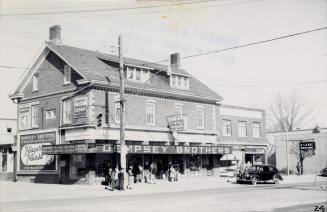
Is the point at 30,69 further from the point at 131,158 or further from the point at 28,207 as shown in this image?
the point at 28,207

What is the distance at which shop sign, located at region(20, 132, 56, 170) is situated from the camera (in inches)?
1281

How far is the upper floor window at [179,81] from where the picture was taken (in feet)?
125

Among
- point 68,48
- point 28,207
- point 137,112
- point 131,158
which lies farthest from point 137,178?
point 28,207

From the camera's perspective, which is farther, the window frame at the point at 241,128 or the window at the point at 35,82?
the window frame at the point at 241,128

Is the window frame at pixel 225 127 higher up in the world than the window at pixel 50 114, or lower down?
lower down

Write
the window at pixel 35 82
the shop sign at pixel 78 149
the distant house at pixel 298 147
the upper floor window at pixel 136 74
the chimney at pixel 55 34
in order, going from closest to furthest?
the shop sign at pixel 78 149 → the upper floor window at pixel 136 74 → the chimney at pixel 55 34 → the window at pixel 35 82 → the distant house at pixel 298 147

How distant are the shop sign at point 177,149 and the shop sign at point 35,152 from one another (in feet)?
22.3

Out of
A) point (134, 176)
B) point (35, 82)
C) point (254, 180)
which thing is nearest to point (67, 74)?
point (35, 82)

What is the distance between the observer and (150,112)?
3447 centimetres

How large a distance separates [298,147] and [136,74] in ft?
86.8

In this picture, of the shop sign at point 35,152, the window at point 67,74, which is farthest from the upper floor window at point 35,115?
the window at point 67,74

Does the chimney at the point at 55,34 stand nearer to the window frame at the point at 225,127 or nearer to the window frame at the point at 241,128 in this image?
the window frame at the point at 225,127

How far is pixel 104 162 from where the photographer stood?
3070 cm

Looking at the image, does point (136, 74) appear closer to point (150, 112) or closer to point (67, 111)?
point (150, 112)
